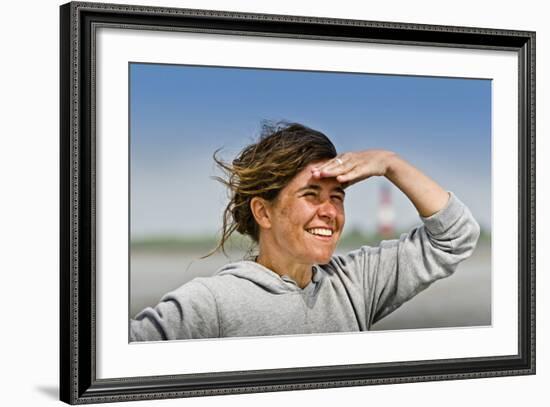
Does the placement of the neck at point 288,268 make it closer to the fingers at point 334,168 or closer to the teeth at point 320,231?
the teeth at point 320,231

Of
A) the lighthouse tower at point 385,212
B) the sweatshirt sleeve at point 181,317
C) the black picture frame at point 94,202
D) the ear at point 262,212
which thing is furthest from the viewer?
the lighthouse tower at point 385,212

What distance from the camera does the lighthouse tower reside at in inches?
124

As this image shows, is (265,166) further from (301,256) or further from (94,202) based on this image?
(94,202)

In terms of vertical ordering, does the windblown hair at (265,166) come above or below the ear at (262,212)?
above

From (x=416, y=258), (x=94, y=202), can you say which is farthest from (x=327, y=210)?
(x=94, y=202)

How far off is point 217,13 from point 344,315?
0.81m

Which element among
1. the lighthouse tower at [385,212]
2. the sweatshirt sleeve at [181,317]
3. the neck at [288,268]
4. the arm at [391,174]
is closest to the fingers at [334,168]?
the arm at [391,174]

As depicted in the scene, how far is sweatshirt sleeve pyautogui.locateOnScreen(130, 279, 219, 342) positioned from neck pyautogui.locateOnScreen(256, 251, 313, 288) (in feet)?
0.55

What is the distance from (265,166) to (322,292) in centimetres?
35

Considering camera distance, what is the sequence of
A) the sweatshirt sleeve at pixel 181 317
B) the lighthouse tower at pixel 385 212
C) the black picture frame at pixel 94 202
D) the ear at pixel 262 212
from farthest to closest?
the lighthouse tower at pixel 385 212 < the ear at pixel 262 212 < the sweatshirt sleeve at pixel 181 317 < the black picture frame at pixel 94 202

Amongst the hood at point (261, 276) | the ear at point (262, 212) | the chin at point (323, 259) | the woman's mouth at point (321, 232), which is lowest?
the hood at point (261, 276)

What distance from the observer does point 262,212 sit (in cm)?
304

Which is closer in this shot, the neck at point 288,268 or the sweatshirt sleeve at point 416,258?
the neck at point 288,268

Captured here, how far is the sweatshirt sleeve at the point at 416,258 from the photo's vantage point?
3162 millimetres
